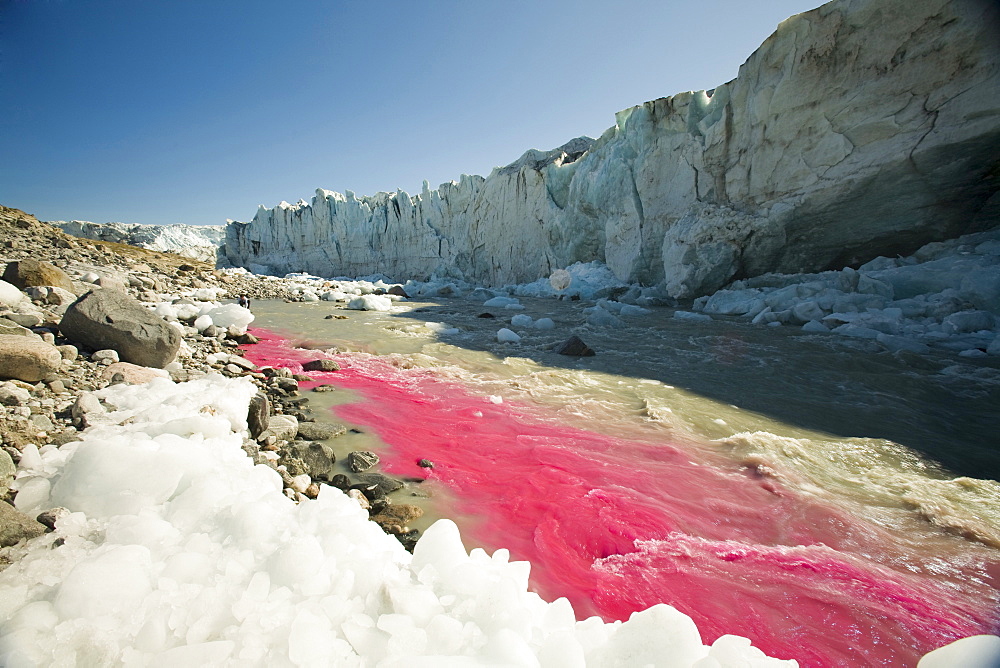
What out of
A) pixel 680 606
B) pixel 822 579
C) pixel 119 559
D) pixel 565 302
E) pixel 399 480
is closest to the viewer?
pixel 119 559

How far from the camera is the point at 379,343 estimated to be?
576 cm

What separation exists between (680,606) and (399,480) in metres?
1.27

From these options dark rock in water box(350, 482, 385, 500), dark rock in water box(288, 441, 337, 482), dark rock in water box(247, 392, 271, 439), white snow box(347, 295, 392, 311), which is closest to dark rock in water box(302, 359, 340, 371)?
dark rock in water box(247, 392, 271, 439)

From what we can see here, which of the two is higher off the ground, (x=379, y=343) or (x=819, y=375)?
(x=379, y=343)

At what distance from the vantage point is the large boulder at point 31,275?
4188mm

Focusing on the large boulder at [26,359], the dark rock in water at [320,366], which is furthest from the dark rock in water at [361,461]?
the dark rock in water at [320,366]

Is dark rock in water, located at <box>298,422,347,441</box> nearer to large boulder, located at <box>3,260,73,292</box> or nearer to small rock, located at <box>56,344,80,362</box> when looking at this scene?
small rock, located at <box>56,344,80,362</box>

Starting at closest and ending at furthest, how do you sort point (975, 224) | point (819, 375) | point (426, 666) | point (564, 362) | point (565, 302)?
1. point (426, 666)
2. point (819, 375)
3. point (564, 362)
4. point (975, 224)
5. point (565, 302)

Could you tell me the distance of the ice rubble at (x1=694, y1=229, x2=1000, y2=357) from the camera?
227 inches

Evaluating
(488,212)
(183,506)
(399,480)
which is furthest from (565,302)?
(183,506)

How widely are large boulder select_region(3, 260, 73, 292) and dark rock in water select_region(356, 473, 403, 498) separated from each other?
461 cm

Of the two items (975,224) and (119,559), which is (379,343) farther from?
(975,224)

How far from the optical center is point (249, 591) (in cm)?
93

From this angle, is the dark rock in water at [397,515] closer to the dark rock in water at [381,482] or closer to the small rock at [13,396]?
the dark rock in water at [381,482]
